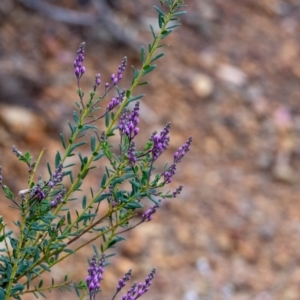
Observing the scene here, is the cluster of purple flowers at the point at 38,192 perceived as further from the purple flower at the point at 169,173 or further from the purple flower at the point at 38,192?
the purple flower at the point at 169,173

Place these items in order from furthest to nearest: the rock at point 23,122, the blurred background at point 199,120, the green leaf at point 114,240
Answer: the rock at point 23,122
the blurred background at point 199,120
the green leaf at point 114,240

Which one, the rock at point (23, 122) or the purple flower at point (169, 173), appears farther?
the rock at point (23, 122)

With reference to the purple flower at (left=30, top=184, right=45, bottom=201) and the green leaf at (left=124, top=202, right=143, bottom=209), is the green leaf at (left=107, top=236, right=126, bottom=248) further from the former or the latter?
the purple flower at (left=30, top=184, right=45, bottom=201)

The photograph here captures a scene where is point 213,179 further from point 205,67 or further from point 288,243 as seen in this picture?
point 205,67

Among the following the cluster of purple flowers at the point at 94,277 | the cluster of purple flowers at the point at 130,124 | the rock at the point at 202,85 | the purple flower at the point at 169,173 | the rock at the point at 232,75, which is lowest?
the cluster of purple flowers at the point at 94,277

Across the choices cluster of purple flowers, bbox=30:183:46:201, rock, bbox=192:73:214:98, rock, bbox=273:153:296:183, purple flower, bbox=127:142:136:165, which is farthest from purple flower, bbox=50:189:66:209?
rock, bbox=192:73:214:98

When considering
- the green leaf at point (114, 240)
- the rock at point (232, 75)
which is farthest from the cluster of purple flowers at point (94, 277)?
the rock at point (232, 75)

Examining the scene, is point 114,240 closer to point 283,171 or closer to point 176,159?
point 176,159

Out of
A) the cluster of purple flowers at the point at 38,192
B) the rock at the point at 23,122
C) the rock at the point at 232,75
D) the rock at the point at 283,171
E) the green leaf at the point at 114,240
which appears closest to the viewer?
the cluster of purple flowers at the point at 38,192

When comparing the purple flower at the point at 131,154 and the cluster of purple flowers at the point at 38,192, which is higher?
the purple flower at the point at 131,154

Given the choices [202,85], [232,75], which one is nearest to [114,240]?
[202,85]
